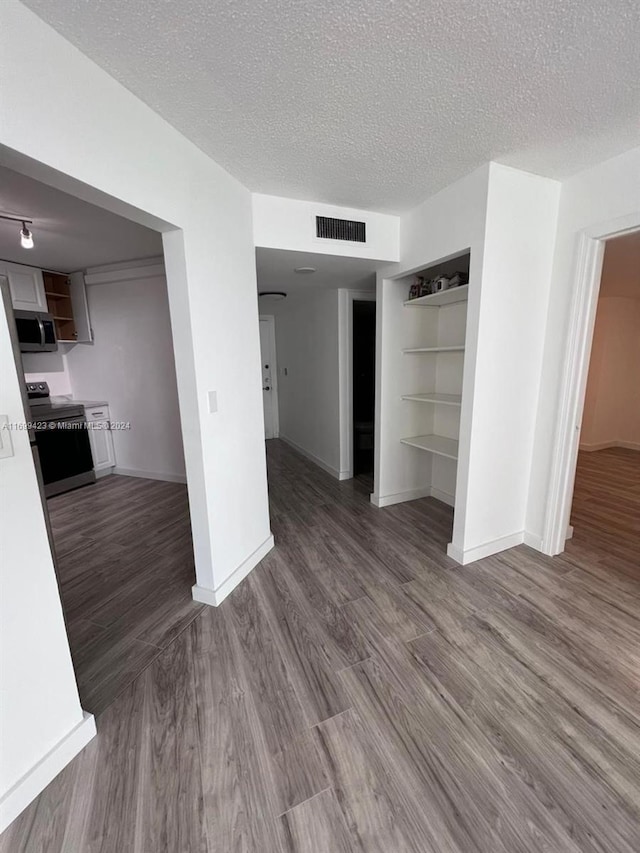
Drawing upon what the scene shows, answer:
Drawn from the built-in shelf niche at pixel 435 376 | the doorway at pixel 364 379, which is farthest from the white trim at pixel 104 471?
the built-in shelf niche at pixel 435 376

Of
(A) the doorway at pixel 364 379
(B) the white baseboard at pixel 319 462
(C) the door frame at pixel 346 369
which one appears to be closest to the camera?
(C) the door frame at pixel 346 369

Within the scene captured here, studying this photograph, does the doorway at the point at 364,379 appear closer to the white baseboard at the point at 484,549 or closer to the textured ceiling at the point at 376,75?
the white baseboard at the point at 484,549

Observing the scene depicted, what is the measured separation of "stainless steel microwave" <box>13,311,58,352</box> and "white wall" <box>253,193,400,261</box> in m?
2.99

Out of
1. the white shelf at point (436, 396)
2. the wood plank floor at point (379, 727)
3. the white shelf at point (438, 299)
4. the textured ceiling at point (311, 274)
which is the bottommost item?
the wood plank floor at point (379, 727)

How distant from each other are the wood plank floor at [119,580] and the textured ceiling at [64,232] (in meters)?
2.45

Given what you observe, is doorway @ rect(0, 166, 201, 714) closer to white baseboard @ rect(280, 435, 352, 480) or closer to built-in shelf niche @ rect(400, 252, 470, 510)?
white baseboard @ rect(280, 435, 352, 480)

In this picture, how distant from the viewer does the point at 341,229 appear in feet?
8.23

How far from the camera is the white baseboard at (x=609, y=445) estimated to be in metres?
5.25

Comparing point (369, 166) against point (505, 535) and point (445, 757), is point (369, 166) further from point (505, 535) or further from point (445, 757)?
point (445, 757)

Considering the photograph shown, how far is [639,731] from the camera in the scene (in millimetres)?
1323

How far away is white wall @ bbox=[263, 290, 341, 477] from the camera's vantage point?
13.4 ft

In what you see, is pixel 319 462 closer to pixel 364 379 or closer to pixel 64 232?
pixel 364 379

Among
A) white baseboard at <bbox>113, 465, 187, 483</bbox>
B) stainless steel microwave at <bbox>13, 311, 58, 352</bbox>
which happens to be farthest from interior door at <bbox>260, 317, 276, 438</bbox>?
stainless steel microwave at <bbox>13, 311, 58, 352</bbox>

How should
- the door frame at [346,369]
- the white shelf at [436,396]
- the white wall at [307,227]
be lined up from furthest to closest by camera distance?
the door frame at [346,369] → the white shelf at [436,396] → the white wall at [307,227]
